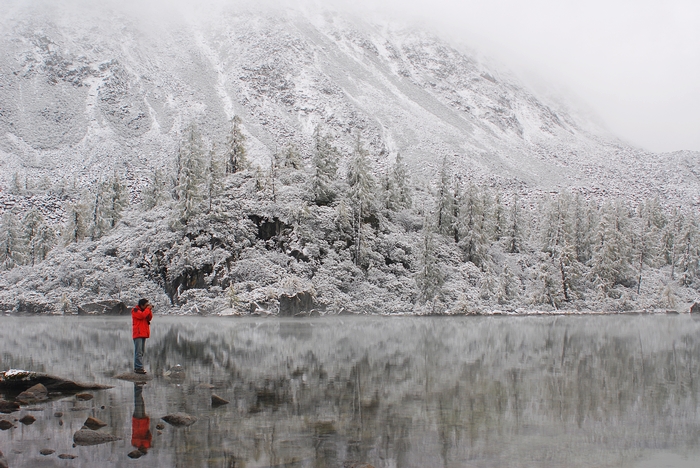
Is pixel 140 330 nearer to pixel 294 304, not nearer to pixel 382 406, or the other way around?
pixel 382 406

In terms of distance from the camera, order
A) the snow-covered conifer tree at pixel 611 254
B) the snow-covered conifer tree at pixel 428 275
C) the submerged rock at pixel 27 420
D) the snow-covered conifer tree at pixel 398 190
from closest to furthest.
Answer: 1. the submerged rock at pixel 27 420
2. the snow-covered conifer tree at pixel 428 275
3. the snow-covered conifer tree at pixel 611 254
4. the snow-covered conifer tree at pixel 398 190

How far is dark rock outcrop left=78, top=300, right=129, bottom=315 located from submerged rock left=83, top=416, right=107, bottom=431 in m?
41.3

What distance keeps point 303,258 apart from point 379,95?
493 ft

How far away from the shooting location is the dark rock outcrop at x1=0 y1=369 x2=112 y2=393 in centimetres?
1280


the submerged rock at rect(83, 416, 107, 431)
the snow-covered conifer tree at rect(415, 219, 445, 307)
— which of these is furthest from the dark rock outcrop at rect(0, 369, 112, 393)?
the snow-covered conifer tree at rect(415, 219, 445, 307)

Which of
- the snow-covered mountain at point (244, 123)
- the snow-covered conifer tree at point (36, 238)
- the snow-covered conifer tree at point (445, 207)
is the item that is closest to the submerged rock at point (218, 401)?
the snow-covered conifer tree at point (445, 207)

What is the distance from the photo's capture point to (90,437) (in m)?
8.64

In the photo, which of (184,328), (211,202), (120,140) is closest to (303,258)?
(211,202)

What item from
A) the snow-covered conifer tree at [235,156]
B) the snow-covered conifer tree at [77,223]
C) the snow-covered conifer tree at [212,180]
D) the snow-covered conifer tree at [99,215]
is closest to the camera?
the snow-covered conifer tree at [212,180]

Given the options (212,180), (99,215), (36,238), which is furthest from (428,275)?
(36,238)

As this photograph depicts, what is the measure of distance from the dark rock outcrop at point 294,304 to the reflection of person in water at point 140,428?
32989mm

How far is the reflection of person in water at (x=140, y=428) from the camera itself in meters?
8.38

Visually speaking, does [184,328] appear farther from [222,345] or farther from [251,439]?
[251,439]

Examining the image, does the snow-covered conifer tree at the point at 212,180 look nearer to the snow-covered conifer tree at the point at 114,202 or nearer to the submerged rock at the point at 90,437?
the snow-covered conifer tree at the point at 114,202
